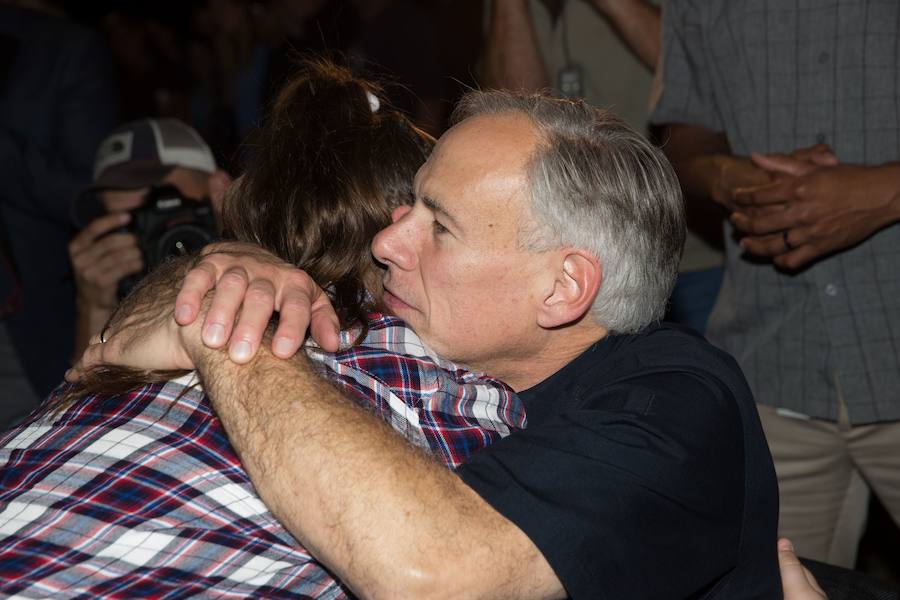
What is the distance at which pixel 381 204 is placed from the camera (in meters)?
1.75

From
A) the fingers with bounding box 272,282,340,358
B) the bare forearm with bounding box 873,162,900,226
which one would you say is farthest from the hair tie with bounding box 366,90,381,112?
the bare forearm with bounding box 873,162,900,226

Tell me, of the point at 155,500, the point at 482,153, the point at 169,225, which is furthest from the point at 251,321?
the point at 169,225

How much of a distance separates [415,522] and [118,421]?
18.3 inches

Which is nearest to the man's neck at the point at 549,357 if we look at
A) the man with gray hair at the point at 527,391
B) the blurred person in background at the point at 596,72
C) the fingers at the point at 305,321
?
the man with gray hair at the point at 527,391

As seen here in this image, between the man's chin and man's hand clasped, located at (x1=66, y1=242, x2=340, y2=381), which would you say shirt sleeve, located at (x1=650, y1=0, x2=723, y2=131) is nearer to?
the man's chin

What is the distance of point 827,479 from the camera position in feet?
7.54

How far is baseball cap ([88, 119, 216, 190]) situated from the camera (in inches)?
104

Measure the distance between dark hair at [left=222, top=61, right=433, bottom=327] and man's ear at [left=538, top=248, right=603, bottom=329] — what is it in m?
0.34

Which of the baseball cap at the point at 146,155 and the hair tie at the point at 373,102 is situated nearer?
the hair tie at the point at 373,102

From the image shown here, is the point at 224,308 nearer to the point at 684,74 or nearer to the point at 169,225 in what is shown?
the point at 169,225

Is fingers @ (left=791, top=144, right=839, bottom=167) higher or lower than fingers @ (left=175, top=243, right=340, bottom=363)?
lower

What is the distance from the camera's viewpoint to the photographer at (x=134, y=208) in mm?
2457

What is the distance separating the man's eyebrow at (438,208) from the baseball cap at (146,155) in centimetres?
131

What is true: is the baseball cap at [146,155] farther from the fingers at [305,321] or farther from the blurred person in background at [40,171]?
the fingers at [305,321]
